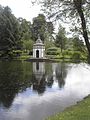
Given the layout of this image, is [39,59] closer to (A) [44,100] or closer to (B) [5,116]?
(A) [44,100]

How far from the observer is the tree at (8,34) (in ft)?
289

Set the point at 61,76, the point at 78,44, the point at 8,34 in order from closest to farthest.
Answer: the point at 78,44 < the point at 61,76 < the point at 8,34

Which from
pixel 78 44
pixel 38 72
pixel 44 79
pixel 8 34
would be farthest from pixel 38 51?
pixel 78 44

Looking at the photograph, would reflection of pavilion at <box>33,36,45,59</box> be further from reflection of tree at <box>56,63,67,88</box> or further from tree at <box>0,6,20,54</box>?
reflection of tree at <box>56,63,67,88</box>

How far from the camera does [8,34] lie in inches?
3489

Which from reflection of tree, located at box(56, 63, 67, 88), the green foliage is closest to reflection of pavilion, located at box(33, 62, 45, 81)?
reflection of tree, located at box(56, 63, 67, 88)

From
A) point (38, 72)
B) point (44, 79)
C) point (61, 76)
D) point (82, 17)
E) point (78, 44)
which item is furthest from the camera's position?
point (38, 72)

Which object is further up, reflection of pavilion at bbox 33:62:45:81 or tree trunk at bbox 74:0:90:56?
tree trunk at bbox 74:0:90:56

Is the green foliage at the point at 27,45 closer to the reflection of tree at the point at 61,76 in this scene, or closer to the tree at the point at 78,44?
the reflection of tree at the point at 61,76

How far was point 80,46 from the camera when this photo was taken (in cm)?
1691

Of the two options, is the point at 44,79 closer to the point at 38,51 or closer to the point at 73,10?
the point at 73,10

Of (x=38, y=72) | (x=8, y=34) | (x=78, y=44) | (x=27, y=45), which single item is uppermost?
(x=8, y=34)

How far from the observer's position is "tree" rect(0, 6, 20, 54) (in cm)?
8812

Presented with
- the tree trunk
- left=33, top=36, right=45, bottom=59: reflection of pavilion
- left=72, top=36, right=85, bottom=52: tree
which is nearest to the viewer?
the tree trunk
